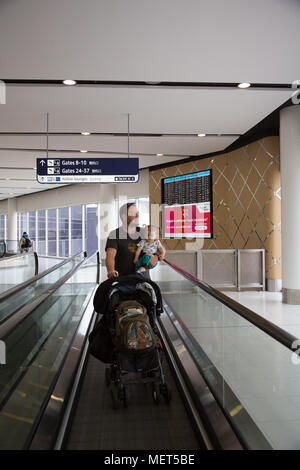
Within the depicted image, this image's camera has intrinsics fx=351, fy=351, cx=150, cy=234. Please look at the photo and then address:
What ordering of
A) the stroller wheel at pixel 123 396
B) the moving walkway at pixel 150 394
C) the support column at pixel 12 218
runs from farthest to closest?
the support column at pixel 12 218
the stroller wheel at pixel 123 396
the moving walkway at pixel 150 394

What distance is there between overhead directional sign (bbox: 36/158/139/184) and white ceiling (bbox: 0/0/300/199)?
843 mm

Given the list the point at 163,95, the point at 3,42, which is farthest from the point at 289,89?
the point at 3,42

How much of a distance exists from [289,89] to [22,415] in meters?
5.91

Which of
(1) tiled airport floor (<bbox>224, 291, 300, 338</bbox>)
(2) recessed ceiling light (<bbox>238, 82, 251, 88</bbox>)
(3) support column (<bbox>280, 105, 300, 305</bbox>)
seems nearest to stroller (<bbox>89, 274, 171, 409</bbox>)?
(1) tiled airport floor (<bbox>224, 291, 300, 338</bbox>)

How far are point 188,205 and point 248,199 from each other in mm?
2363

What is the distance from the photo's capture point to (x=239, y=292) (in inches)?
363

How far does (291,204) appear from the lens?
7660 mm

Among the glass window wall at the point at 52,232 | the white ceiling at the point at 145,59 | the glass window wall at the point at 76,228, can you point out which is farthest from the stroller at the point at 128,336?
the glass window wall at the point at 52,232

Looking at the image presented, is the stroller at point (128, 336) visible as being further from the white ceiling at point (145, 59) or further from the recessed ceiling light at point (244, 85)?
the recessed ceiling light at point (244, 85)

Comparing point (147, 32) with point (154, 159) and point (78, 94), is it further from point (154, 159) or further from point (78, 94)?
point (154, 159)

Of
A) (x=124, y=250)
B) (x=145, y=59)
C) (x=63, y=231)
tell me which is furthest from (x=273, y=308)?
(x=63, y=231)

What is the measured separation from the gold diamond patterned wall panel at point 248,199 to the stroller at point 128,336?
20.9 ft

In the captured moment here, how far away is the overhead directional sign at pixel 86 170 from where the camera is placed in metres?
7.48

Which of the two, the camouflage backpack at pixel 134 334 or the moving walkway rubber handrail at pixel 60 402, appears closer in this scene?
the moving walkway rubber handrail at pixel 60 402
